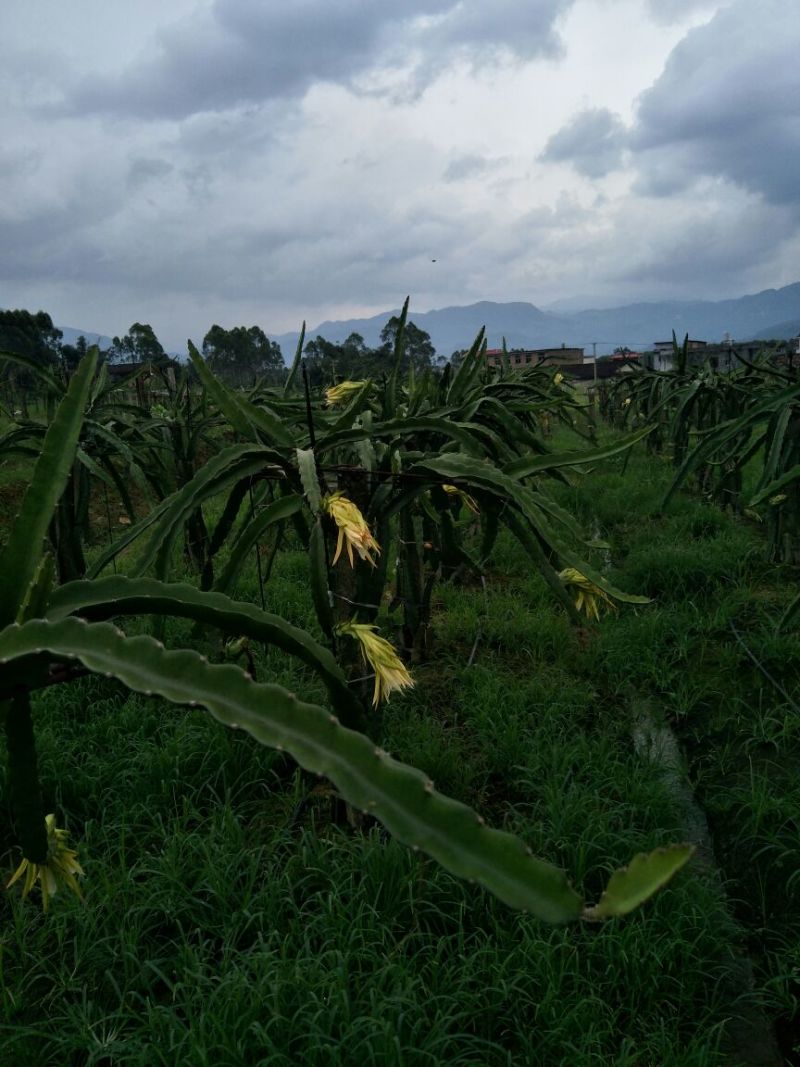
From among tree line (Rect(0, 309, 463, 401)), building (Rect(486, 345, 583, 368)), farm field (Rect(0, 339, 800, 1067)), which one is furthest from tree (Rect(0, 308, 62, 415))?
farm field (Rect(0, 339, 800, 1067))

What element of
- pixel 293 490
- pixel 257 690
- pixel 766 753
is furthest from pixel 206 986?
pixel 766 753

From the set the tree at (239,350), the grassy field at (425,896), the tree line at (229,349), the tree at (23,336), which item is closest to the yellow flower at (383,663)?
the grassy field at (425,896)

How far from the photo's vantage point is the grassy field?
1.28 meters

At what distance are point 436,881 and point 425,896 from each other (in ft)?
0.16

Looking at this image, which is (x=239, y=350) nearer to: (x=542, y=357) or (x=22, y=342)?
(x=22, y=342)

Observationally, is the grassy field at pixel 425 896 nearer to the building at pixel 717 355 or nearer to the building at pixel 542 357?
the building at pixel 717 355

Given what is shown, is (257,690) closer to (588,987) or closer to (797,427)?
(588,987)

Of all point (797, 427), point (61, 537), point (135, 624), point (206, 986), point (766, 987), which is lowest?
point (766, 987)

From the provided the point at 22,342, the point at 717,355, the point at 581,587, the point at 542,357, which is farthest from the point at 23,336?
the point at 581,587

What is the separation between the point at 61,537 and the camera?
2.64m

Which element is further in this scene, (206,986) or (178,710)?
(178,710)

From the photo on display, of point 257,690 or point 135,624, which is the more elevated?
point 257,690

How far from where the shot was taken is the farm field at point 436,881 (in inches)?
50.6

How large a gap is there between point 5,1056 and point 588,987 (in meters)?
1.04
